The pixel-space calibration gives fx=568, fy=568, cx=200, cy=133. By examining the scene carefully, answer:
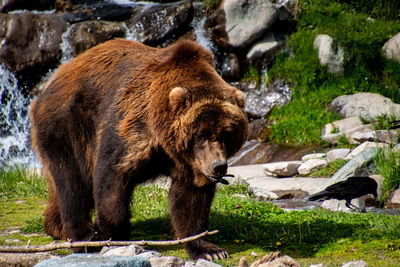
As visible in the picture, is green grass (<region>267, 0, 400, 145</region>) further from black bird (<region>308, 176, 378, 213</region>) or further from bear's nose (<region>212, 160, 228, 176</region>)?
bear's nose (<region>212, 160, 228, 176</region>)

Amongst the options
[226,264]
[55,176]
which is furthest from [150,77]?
[226,264]

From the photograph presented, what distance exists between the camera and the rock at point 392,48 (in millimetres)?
14656

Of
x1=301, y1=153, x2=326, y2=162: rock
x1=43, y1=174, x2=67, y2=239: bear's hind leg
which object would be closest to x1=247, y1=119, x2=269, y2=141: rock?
x1=301, y1=153, x2=326, y2=162: rock

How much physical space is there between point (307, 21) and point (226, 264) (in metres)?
12.2

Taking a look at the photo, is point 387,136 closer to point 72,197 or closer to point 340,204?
point 340,204

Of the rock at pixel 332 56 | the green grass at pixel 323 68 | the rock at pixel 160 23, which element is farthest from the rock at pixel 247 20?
the rock at pixel 332 56

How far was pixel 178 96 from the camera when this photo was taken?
479 centimetres

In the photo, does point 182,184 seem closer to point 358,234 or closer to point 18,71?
point 358,234

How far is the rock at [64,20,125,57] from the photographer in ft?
51.1

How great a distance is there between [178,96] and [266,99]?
10190mm

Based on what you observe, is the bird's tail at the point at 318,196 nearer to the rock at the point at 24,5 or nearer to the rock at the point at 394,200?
the rock at the point at 394,200

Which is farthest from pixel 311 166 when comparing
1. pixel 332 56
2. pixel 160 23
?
pixel 160 23

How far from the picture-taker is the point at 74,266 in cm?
358

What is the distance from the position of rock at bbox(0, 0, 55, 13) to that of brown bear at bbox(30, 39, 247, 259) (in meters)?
11.8
